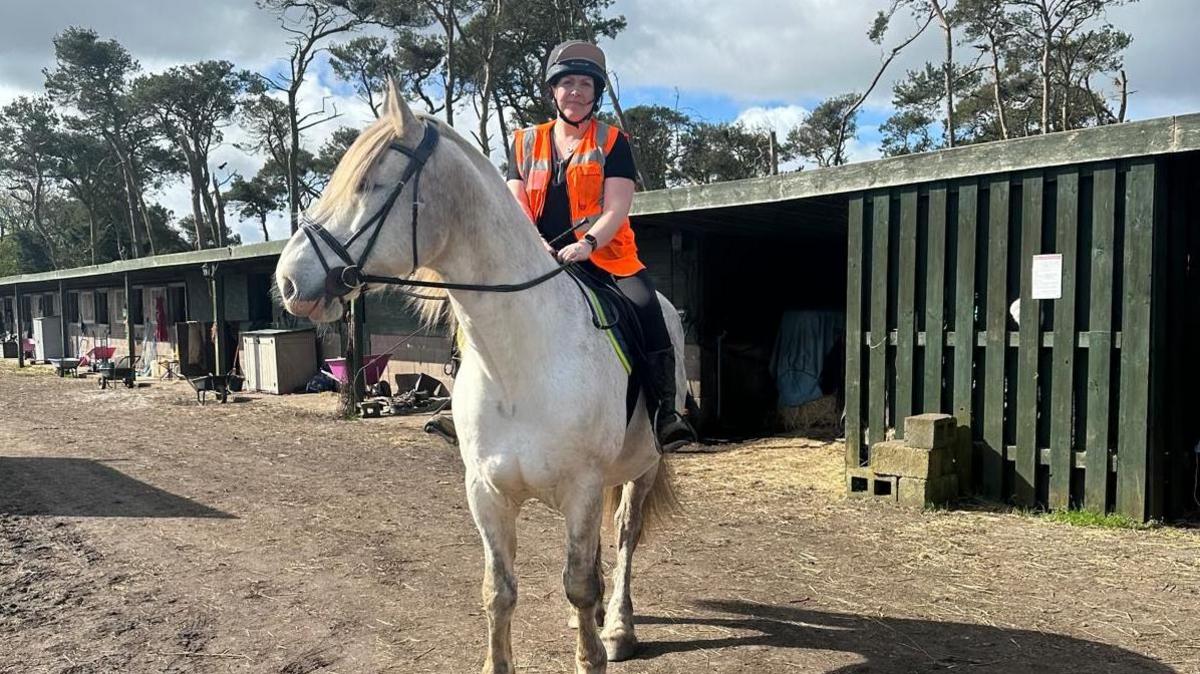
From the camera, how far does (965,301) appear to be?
6242mm

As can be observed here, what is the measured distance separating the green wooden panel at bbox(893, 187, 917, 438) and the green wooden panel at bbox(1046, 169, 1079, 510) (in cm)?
107

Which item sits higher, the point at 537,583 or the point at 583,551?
the point at 583,551

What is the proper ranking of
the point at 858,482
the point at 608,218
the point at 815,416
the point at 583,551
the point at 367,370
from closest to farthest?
the point at 583,551
the point at 608,218
the point at 858,482
the point at 815,416
the point at 367,370

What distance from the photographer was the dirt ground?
3523mm

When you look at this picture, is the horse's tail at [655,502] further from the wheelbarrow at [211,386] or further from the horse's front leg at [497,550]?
the wheelbarrow at [211,386]

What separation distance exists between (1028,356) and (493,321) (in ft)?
15.8

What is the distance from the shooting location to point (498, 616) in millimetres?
2906

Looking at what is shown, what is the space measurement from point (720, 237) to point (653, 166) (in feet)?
67.2

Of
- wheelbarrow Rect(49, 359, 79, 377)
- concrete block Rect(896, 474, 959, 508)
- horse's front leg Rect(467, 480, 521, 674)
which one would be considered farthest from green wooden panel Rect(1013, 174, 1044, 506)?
wheelbarrow Rect(49, 359, 79, 377)

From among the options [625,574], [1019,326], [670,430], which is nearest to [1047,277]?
[1019,326]

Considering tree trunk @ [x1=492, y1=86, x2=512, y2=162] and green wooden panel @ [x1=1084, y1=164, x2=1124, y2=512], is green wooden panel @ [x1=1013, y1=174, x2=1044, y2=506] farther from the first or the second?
tree trunk @ [x1=492, y1=86, x2=512, y2=162]

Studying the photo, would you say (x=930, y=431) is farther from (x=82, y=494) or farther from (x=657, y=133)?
(x=657, y=133)

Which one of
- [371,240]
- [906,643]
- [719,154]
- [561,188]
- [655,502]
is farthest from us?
[719,154]

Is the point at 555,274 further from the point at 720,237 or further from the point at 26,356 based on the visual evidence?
the point at 26,356
